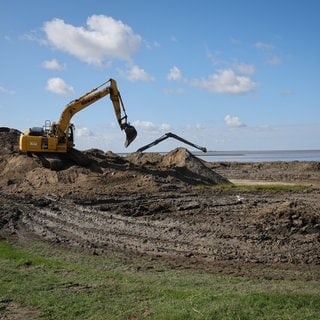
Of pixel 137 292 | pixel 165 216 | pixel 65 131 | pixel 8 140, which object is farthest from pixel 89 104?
pixel 137 292

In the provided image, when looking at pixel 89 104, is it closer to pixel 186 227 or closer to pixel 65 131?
pixel 65 131

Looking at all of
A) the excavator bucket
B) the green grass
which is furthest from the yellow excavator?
the green grass

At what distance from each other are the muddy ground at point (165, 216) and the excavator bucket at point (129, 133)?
5.44 ft

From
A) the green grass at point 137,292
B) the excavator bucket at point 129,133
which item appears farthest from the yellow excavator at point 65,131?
the green grass at point 137,292

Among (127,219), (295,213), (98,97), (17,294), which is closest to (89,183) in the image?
(98,97)

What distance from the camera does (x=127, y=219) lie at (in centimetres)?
1694

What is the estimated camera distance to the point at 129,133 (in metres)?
29.2

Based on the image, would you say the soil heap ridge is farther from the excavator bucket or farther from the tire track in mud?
the tire track in mud

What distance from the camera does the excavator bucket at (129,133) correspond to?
2917 centimetres

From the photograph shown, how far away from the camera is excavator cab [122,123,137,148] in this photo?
29172 mm

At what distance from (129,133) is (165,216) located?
41.0ft

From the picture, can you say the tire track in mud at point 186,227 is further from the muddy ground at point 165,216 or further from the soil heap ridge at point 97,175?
the soil heap ridge at point 97,175

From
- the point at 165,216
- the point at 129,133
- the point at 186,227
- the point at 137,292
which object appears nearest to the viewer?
the point at 137,292

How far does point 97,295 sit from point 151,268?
8.70 feet
